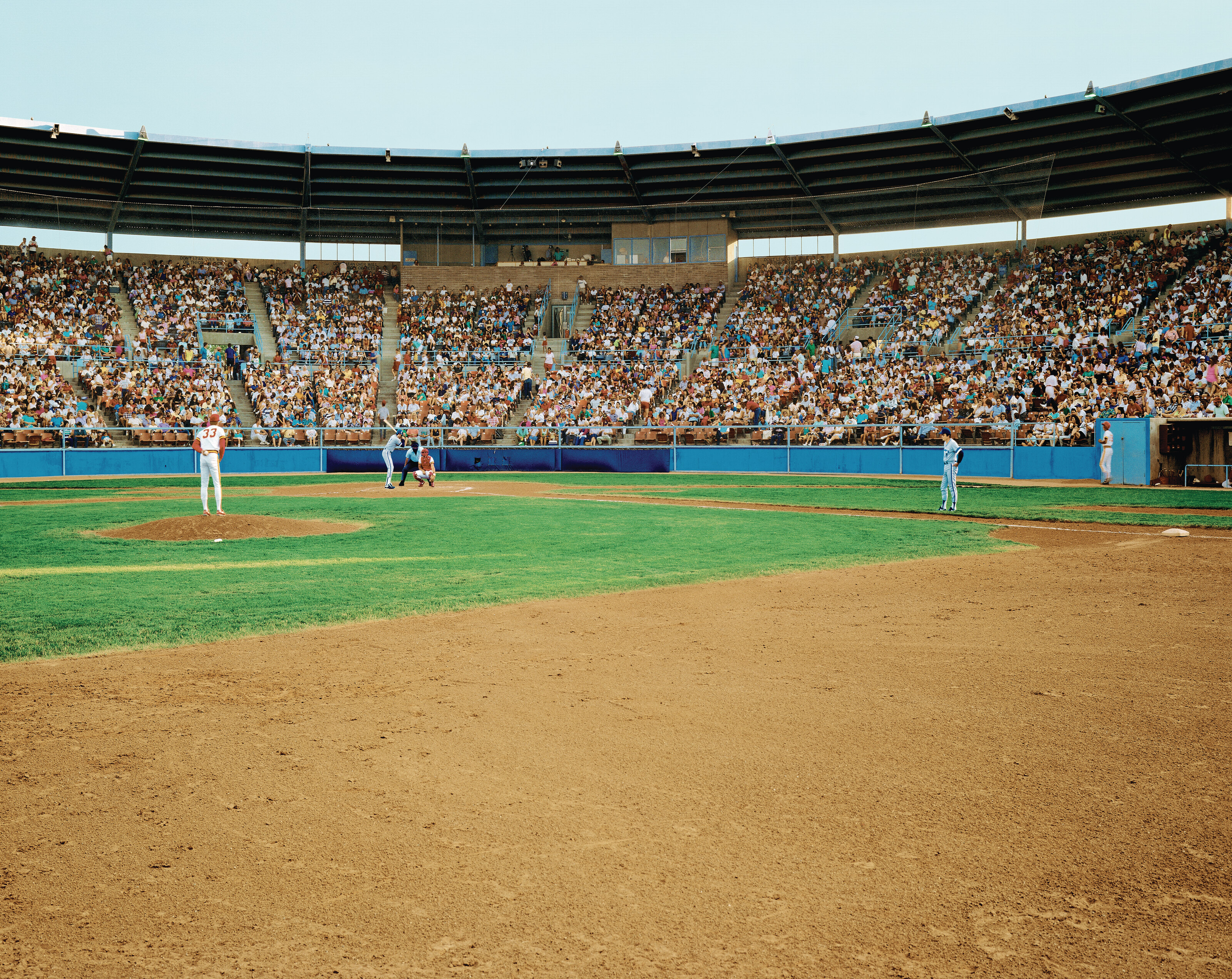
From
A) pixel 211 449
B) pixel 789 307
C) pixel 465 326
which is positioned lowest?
pixel 211 449

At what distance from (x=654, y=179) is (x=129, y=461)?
25454 mm

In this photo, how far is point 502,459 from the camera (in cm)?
3519

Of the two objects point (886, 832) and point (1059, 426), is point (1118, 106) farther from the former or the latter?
point (886, 832)

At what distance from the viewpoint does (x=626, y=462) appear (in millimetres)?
34625

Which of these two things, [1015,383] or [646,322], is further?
[646,322]

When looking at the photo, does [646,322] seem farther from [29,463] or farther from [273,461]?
[29,463]

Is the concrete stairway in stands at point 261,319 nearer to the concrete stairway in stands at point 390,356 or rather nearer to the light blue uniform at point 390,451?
the concrete stairway in stands at point 390,356

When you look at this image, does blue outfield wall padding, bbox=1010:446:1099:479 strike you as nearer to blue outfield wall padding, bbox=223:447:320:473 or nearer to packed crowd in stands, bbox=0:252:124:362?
blue outfield wall padding, bbox=223:447:320:473

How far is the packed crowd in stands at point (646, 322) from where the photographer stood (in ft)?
132

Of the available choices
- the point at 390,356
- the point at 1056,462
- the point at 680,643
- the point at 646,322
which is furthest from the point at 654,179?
the point at 680,643

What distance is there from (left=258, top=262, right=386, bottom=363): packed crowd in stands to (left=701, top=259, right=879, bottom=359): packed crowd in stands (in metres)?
15.7

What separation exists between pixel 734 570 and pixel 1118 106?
101ft

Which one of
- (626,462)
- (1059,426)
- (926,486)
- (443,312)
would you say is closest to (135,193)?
(443,312)

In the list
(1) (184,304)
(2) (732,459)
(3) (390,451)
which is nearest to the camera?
(3) (390,451)
